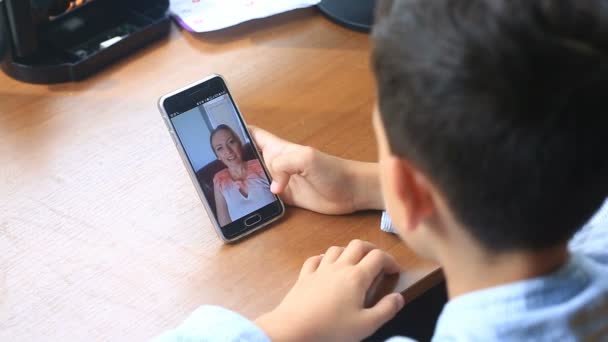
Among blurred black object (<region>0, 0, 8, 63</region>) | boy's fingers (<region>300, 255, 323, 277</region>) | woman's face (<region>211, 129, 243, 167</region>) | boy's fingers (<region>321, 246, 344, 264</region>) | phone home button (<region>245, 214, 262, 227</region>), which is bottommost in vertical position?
boy's fingers (<region>300, 255, 323, 277</region>)

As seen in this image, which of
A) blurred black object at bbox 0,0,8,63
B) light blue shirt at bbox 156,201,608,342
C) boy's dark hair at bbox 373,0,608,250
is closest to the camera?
boy's dark hair at bbox 373,0,608,250

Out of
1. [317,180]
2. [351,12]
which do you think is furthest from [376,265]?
[351,12]

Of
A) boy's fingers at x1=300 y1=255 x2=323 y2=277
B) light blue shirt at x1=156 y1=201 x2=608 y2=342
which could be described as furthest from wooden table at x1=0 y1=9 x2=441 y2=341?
light blue shirt at x1=156 y1=201 x2=608 y2=342

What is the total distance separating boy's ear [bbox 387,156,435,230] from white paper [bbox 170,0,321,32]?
0.52 m

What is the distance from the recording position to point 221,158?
0.82 metres

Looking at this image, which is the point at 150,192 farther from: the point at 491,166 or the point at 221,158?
the point at 491,166

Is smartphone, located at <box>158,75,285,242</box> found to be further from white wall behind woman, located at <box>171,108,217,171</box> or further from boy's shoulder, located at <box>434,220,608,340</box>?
boy's shoulder, located at <box>434,220,608,340</box>

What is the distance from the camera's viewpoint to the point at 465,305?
0.62 m

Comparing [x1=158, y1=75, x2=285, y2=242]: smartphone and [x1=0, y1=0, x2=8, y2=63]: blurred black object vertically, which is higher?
[x1=0, y1=0, x2=8, y2=63]: blurred black object

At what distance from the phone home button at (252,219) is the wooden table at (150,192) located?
0.02m

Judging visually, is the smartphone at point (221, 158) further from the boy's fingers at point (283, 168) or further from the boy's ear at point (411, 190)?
the boy's ear at point (411, 190)

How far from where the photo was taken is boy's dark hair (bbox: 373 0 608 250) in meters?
0.48

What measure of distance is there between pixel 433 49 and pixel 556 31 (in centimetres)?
8

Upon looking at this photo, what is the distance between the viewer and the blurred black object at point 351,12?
1.06m
